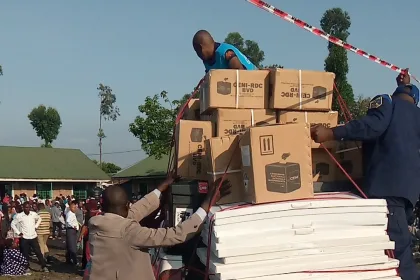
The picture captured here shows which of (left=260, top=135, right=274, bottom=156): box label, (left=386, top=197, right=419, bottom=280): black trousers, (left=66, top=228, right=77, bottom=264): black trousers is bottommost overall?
(left=66, top=228, right=77, bottom=264): black trousers

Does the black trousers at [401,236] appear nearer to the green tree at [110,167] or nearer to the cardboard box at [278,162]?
the cardboard box at [278,162]

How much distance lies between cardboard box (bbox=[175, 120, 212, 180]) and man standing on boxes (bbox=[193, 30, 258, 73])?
2.19ft

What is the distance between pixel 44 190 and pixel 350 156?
36098 millimetres

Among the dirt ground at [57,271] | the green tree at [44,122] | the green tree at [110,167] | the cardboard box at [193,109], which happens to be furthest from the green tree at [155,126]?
the green tree at [44,122]

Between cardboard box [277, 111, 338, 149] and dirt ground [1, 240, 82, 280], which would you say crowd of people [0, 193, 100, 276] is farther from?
cardboard box [277, 111, 338, 149]

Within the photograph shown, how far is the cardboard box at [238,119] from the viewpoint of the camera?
4.36m

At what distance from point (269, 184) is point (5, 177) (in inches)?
1371

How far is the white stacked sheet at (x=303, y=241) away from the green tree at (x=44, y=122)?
6607 cm

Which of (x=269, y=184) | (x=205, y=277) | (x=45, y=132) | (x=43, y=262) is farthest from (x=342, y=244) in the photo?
(x=45, y=132)

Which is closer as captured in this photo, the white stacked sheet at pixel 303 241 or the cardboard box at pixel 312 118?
the white stacked sheet at pixel 303 241

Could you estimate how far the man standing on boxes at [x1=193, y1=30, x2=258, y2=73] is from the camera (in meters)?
4.88

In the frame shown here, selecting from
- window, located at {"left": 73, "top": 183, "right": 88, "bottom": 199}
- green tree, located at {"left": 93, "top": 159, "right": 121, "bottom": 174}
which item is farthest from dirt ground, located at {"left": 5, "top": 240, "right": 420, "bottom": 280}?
green tree, located at {"left": 93, "top": 159, "right": 121, "bottom": 174}

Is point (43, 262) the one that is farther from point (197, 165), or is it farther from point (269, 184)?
point (269, 184)

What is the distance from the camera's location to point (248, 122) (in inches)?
173
